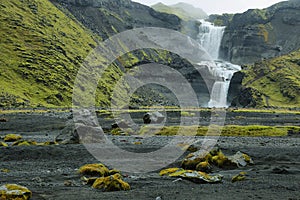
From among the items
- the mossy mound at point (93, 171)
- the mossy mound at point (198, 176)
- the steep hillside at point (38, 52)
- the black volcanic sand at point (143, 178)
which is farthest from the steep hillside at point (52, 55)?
the mossy mound at point (198, 176)

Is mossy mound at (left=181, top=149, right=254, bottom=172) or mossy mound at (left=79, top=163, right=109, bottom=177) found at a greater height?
mossy mound at (left=181, top=149, right=254, bottom=172)

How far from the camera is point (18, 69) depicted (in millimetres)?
105500

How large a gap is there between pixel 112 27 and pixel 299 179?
172 m

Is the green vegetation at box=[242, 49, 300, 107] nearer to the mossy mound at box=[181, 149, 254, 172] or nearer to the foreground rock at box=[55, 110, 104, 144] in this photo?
the foreground rock at box=[55, 110, 104, 144]

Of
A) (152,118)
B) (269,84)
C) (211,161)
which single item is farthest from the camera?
(269,84)

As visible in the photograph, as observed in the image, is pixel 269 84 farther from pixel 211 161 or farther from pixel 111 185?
pixel 111 185

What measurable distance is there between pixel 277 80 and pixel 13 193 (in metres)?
142

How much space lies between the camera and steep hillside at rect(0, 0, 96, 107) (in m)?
98.4

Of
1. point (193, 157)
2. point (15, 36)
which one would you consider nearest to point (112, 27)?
point (15, 36)

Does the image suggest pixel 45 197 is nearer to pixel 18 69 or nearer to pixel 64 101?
pixel 64 101

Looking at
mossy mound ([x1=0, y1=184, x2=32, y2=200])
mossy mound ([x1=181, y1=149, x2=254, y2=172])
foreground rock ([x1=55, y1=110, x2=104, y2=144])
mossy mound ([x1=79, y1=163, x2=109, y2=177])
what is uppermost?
mossy mound ([x1=0, y1=184, x2=32, y2=200])

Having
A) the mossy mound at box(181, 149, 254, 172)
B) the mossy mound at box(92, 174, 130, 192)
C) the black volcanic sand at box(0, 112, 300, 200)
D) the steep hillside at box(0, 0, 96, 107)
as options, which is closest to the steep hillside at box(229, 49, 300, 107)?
the steep hillside at box(0, 0, 96, 107)

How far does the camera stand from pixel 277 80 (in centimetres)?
14262

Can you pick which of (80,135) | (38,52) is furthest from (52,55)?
(80,135)
